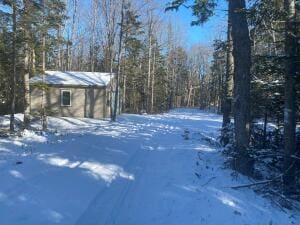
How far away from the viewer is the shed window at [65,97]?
3250 centimetres

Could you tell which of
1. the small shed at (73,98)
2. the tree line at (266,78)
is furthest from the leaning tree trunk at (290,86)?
the small shed at (73,98)

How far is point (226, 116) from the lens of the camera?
1681cm

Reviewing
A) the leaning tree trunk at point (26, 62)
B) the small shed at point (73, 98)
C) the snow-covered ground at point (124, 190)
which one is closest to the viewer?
the snow-covered ground at point (124, 190)

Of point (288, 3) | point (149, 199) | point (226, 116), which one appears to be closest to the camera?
point (149, 199)

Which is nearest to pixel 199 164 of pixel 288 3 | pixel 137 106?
pixel 288 3

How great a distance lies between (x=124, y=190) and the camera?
8.98 m

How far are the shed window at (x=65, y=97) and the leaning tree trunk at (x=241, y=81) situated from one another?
22.6 meters

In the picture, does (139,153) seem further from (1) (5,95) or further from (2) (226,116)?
(1) (5,95)

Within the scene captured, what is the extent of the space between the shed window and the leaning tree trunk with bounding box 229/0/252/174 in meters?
22.6

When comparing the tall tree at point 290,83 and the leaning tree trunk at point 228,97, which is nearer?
the tall tree at point 290,83

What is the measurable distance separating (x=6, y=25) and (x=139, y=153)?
11.3 meters

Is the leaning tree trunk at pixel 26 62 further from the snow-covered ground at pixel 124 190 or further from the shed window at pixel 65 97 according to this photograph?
the shed window at pixel 65 97

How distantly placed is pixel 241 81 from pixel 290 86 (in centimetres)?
139

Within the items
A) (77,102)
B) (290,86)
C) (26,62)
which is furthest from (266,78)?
(77,102)
